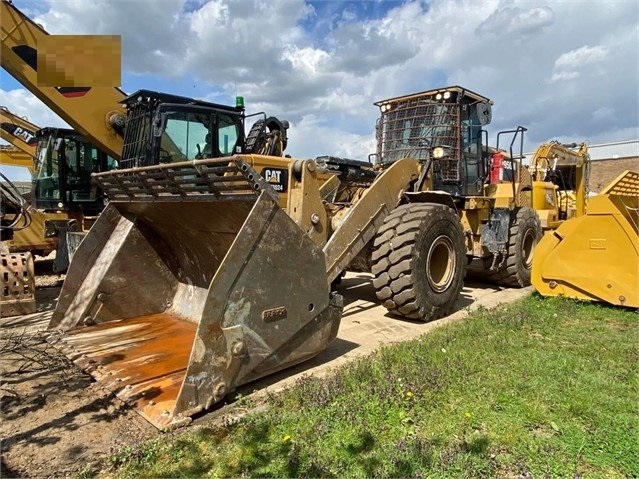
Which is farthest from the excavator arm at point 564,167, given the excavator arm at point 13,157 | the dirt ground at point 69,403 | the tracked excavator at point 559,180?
the excavator arm at point 13,157

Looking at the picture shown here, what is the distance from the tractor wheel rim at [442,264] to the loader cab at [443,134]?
132 centimetres

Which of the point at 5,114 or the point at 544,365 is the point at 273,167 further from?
the point at 5,114

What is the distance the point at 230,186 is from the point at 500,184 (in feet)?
19.5

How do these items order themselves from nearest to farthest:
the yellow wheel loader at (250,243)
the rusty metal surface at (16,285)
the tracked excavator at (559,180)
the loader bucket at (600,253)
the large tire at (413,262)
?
the yellow wheel loader at (250,243) < the large tire at (413,262) < the loader bucket at (600,253) < the rusty metal surface at (16,285) < the tracked excavator at (559,180)

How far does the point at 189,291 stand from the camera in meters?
5.06

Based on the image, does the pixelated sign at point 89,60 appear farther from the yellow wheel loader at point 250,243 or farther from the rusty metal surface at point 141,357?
the rusty metal surface at point 141,357

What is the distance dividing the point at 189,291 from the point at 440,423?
10.2ft

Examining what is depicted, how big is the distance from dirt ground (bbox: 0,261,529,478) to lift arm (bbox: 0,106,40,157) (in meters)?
10.2

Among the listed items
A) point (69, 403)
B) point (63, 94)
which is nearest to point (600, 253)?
point (69, 403)

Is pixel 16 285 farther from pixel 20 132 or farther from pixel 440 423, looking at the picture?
pixel 20 132

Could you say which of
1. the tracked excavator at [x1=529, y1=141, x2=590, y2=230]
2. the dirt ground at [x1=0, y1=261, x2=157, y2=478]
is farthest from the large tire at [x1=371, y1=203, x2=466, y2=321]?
the tracked excavator at [x1=529, y1=141, x2=590, y2=230]

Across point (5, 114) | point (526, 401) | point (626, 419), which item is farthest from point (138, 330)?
point (5, 114)

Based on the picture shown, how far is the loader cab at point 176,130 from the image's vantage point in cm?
709

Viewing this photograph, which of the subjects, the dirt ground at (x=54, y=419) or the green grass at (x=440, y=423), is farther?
the dirt ground at (x=54, y=419)
